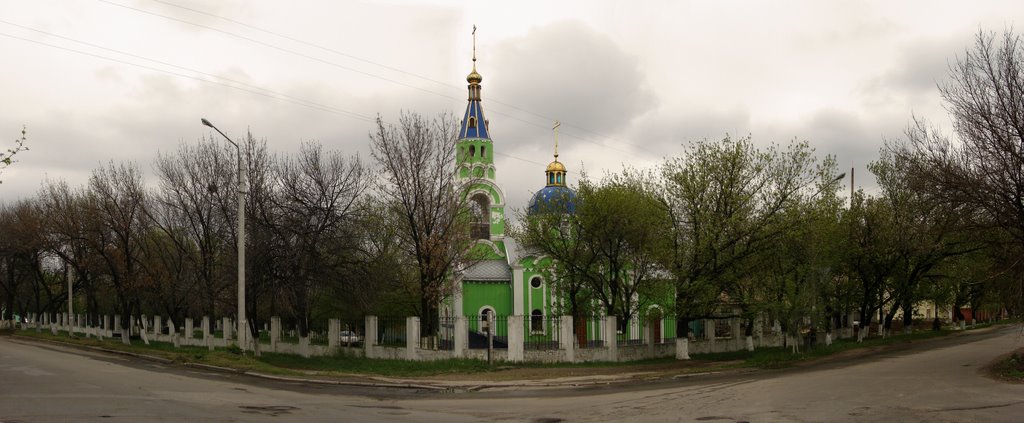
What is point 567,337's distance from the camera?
2956cm

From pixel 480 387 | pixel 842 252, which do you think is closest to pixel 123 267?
pixel 480 387

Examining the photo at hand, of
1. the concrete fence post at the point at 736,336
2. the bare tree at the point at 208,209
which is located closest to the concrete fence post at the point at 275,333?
the bare tree at the point at 208,209

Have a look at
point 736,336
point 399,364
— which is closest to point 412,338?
point 399,364

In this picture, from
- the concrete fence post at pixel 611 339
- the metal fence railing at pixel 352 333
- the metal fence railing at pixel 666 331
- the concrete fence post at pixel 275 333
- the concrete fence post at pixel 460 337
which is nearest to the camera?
the concrete fence post at pixel 460 337

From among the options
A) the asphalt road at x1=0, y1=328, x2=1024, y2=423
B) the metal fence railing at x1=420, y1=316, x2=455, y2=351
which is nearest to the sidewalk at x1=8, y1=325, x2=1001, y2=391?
the asphalt road at x1=0, y1=328, x2=1024, y2=423

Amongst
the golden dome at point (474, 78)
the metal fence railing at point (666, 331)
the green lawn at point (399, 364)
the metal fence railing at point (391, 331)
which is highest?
the golden dome at point (474, 78)

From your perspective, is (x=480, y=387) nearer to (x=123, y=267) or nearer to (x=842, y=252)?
(x=842, y=252)

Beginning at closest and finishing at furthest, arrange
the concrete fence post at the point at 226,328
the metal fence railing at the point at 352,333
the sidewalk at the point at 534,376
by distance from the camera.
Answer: the sidewalk at the point at 534,376, the metal fence railing at the point at 352,333, the concrete fence post at the point at 226,328

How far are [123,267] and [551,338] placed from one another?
2788 cm

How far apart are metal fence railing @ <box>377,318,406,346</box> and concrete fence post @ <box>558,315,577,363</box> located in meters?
6.14

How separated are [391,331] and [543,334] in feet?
19.9

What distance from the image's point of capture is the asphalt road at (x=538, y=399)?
14.0 metres

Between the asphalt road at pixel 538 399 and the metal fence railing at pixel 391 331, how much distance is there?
321 inches

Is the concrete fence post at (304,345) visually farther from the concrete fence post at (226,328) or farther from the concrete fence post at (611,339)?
the concrete fence post at (611,339)
